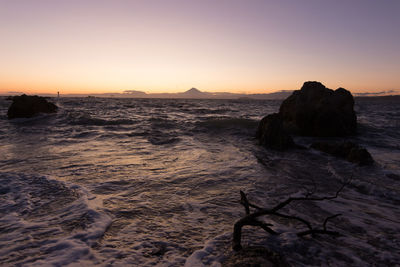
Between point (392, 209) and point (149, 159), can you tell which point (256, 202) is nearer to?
point (392, 209)

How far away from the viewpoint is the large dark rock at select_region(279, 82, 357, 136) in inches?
482

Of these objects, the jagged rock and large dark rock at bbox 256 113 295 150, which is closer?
the jagged rock

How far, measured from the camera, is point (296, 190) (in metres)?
4.95

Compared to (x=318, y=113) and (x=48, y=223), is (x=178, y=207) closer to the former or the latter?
(x=48, y=223)

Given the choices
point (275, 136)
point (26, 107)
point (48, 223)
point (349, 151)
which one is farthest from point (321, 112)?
point (26, 107)

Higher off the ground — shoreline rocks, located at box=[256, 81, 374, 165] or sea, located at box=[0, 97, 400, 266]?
shoreline rocks, located at box=[256, 81, 374, 165]

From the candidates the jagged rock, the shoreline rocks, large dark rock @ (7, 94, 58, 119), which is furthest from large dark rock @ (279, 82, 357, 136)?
large dark rock @ (7, 94, 58, 119)

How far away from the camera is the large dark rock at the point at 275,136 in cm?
923

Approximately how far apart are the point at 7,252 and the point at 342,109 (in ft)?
47.2

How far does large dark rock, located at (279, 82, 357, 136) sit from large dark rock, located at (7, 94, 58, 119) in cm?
1942

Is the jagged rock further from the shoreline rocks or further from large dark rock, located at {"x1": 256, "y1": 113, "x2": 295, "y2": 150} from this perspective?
the shoreline rocks

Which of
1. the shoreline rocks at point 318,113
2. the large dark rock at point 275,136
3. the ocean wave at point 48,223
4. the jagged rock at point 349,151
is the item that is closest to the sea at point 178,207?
the ocean wave at point 48,223

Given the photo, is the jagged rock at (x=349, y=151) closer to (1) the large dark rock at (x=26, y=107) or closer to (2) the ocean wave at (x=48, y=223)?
(2) the ocean wave at (x=48, y=223)

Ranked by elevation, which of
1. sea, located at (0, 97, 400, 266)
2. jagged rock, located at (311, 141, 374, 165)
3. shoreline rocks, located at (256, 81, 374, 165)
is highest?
shoreline rocks, located at (256, 81, 374, 165)
